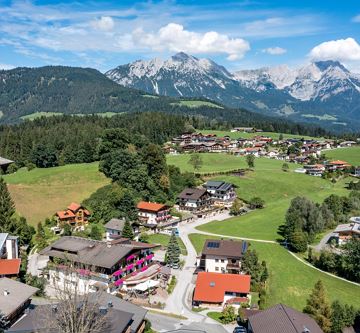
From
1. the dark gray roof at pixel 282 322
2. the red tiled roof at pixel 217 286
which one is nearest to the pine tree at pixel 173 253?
the red tiled roof at pixel 217 286

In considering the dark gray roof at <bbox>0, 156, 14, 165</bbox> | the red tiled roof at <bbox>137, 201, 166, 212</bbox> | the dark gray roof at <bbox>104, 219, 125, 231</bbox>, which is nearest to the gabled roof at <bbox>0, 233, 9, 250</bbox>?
the dark gray roof at <bbox>104, 219, 125, 231</bbox>

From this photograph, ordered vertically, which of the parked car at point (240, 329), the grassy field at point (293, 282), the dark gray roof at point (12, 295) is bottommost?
the grassy field at point (293, 282)

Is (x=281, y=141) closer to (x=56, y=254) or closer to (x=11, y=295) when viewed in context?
(x=56, y=254)

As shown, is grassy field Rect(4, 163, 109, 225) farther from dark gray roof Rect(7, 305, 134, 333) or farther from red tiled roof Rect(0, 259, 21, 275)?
dark gray roof Rect(7, 305, 134, 333)

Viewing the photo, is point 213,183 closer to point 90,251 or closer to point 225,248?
point 225,248

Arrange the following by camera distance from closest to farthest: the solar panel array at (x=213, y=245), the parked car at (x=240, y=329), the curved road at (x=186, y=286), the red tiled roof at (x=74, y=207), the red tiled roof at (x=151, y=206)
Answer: the parked car at (x=240, y=329) → the curved road at (x=186, y=286) → the solar panel array at (x=213, y=245) → the red tiled roof at (x=74, y=207) → the red tiled roof at (x=151, y=206)

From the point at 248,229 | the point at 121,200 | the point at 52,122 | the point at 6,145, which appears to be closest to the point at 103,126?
the point at 52,122

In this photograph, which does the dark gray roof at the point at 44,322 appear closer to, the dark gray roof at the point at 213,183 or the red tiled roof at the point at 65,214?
the red tiled roof at the point at 65,214
